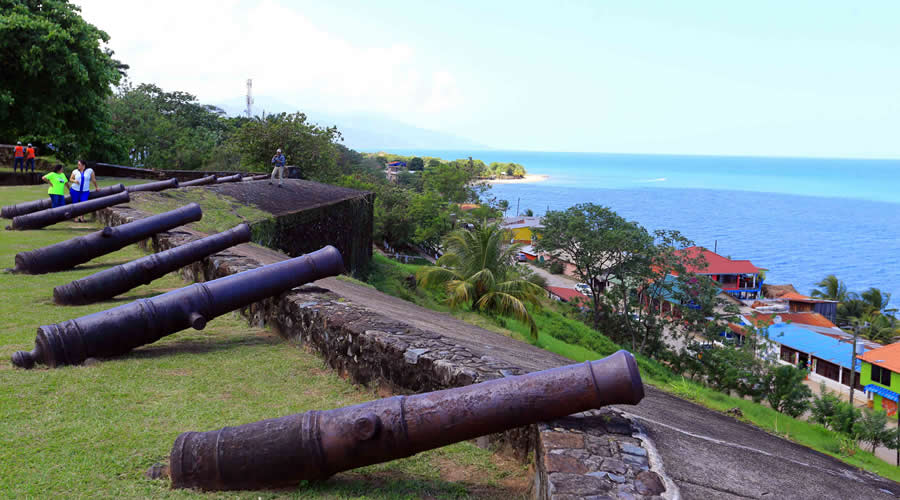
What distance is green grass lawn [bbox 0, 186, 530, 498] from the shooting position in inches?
135

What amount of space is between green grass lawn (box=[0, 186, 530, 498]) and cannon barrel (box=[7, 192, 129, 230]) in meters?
5.30

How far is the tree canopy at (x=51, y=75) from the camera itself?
2200cm

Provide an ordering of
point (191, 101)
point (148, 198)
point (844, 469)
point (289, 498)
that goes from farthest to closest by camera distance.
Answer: point (191, 101) → point (148, 198) → point (844, 469) → point (289, 498)

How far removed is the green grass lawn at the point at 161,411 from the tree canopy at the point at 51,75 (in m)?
18.9

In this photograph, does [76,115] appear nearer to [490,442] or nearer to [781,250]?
[490,442]

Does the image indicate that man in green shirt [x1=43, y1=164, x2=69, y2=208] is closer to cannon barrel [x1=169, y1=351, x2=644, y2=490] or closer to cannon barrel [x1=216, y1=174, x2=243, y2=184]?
cannon barrel [x1=216, y1=174, x2=243, y2=184]

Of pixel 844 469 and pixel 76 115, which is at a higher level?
pixel 76 115

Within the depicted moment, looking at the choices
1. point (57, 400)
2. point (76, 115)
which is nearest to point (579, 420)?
point (57, 400)

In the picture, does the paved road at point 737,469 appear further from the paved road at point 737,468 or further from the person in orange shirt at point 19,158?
the person in orange shirt at point 19,158

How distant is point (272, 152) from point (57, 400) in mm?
26157

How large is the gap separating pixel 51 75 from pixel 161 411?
75.2 feet

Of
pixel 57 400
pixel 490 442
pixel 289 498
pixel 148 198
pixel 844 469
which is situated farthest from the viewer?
pixel 148 198

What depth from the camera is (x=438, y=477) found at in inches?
145

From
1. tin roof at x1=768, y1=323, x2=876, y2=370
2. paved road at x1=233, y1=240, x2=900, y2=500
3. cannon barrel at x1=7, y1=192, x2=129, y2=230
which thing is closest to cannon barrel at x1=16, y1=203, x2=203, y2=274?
cannon barrel at x1=7, y1=192, x2=129, y2=230
